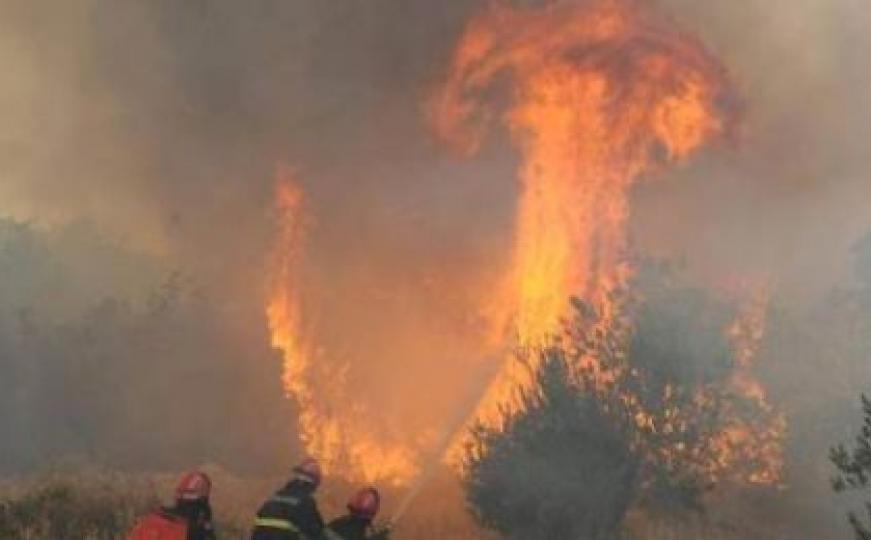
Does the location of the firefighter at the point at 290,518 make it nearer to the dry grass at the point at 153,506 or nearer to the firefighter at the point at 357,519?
the firefighter at the point at 357,519

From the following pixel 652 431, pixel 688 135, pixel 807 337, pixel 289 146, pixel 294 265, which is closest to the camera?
pixel 652 431

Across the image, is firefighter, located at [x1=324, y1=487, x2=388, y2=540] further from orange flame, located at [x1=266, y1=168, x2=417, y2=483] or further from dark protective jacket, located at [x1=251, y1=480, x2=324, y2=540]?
orange flame, located at [x1=266, y1=168, x2=417, y2=483]

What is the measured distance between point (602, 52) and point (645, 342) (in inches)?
566

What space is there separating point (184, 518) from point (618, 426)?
35.0ft

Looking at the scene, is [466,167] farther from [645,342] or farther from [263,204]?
[645,342]

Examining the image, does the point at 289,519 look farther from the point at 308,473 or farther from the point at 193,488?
the point at 193,488

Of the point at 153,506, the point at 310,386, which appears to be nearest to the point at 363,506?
the point at 153,506

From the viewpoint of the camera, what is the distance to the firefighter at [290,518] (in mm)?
10141

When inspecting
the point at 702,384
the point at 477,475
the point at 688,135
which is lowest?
the point at 477,475

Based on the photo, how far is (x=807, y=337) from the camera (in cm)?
4006

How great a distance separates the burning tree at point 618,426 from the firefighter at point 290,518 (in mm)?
8521

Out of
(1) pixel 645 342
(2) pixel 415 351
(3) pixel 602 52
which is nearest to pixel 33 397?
(2) pixel 415 351

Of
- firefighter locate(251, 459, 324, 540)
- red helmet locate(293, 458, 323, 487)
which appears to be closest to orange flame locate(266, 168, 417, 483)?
red helmet locate(293, 458, 323, 487)

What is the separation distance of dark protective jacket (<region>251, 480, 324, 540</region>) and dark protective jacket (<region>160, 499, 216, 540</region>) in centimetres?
49
